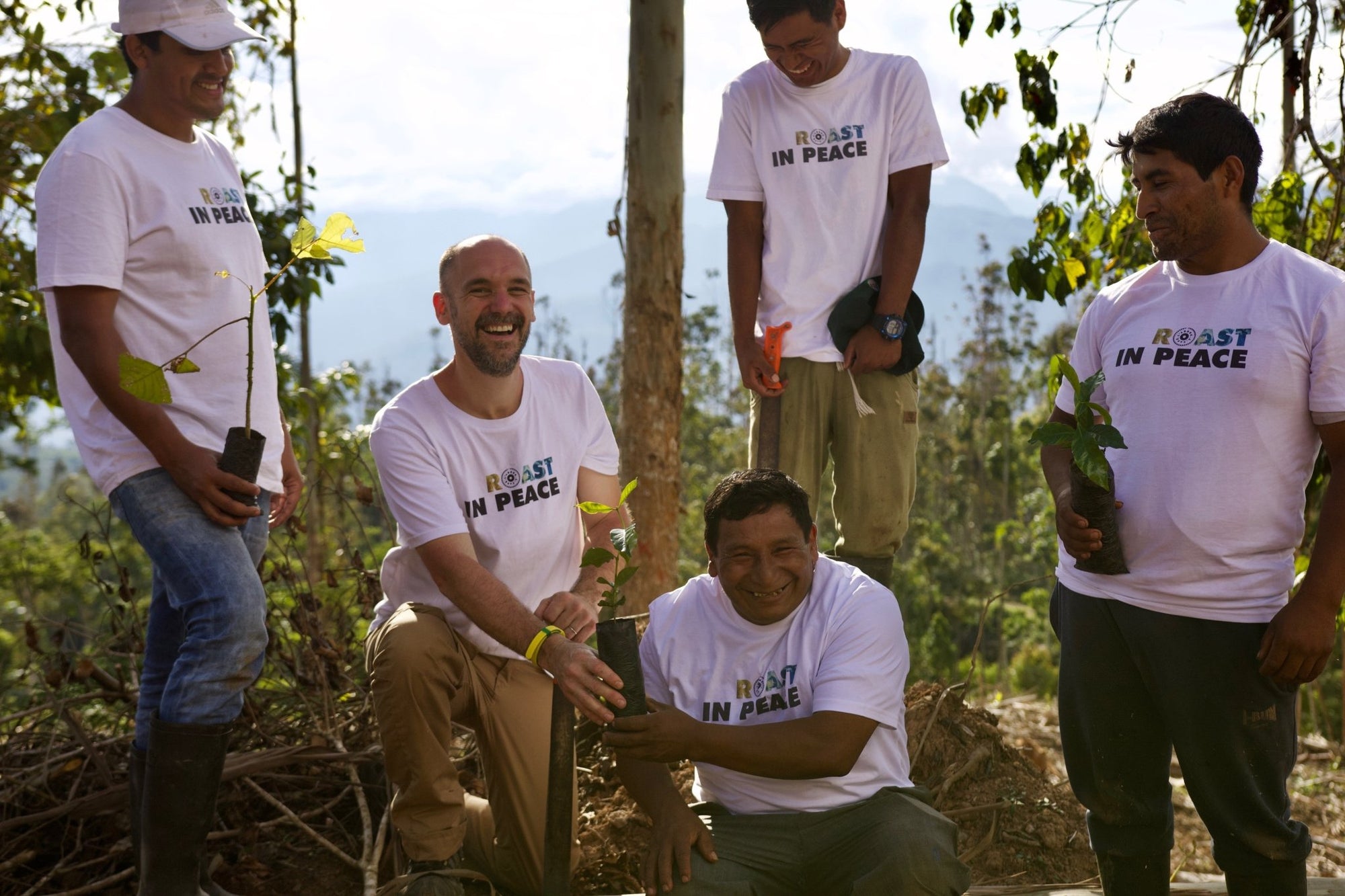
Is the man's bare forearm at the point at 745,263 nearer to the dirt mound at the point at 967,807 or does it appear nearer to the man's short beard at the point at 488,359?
the man's short beard at the point at 488,359

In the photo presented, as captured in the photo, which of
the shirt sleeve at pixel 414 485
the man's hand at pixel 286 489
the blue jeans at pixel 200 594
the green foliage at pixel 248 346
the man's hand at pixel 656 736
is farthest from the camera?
the man's hand at pixel 286 489

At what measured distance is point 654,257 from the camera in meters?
4.89

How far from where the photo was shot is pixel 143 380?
2.70 m

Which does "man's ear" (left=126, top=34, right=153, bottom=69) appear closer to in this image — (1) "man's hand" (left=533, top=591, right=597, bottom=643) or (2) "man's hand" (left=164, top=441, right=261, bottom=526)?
(2) "man's hand" (left=164, top=441, right=261, bottom=526)

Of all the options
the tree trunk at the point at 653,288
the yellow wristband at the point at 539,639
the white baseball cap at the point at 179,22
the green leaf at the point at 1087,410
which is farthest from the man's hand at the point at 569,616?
the tree trunk at the point at 653,288

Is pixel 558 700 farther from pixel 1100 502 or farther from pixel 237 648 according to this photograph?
pixel 1100 502

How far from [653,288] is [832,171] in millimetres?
1425

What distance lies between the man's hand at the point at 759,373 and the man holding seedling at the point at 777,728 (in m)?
0.74

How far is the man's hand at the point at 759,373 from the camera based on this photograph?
11.8 feet

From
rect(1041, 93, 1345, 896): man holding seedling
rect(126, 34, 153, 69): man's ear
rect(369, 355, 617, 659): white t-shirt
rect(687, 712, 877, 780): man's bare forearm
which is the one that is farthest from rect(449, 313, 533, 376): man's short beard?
rect(1041, 93, 1345, 896): man holding seedling

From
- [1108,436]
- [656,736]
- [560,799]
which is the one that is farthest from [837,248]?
[560,799]

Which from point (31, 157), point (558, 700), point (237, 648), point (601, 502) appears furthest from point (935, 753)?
point (31, 157)

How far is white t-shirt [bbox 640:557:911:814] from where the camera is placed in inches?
108

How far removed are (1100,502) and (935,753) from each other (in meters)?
1.79
